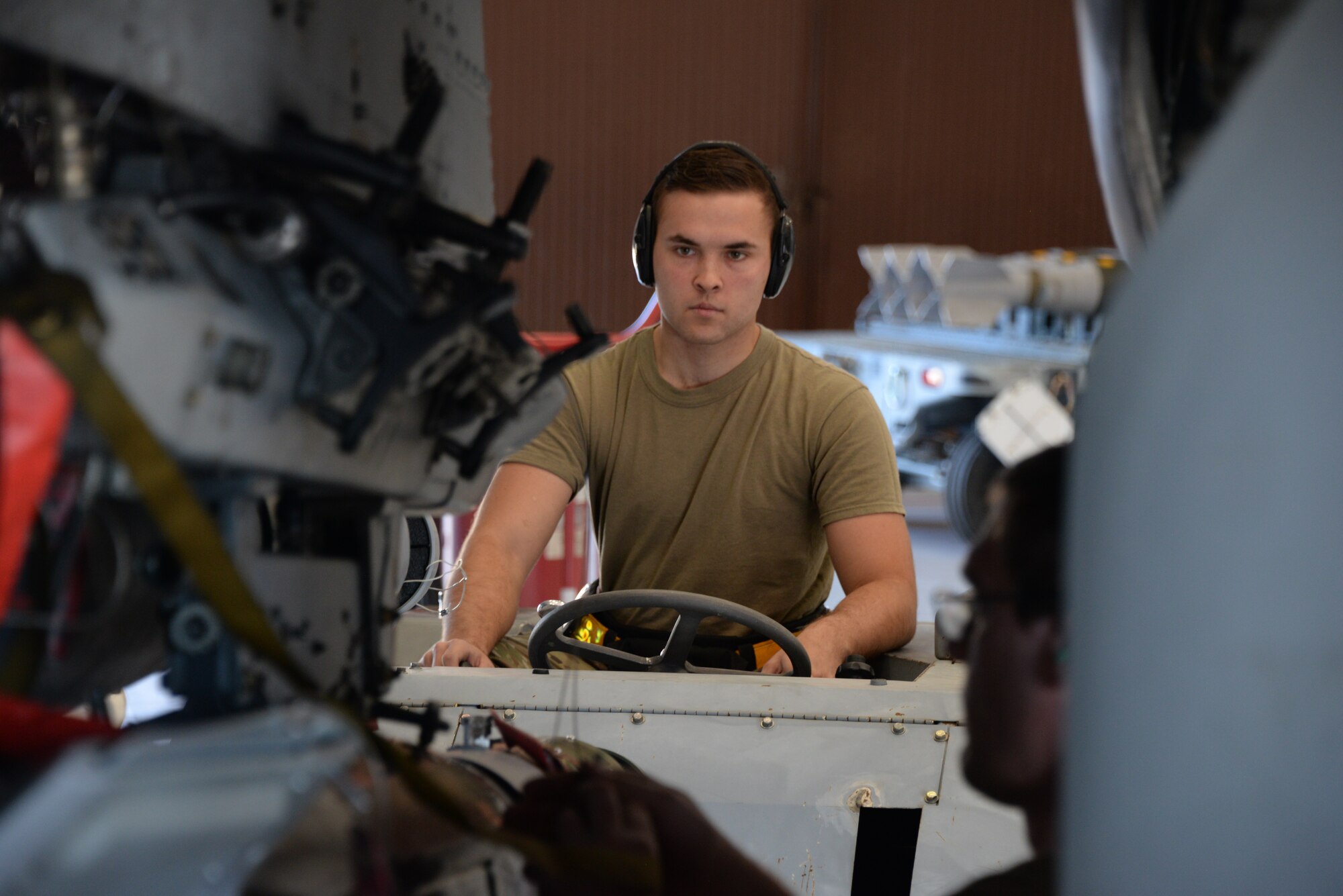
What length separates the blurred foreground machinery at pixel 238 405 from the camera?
811mm

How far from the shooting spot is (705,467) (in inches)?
99.0

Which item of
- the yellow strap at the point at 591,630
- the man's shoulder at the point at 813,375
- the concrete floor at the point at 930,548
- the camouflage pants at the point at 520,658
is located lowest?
the concrete floor at the point at 930,548

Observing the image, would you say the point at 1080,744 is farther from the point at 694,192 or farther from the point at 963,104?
the point at 963,104

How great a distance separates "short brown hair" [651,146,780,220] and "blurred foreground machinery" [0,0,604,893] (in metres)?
1.12

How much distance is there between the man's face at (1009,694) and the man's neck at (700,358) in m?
1.50

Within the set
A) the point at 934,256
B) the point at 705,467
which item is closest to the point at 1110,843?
the point at 705,467

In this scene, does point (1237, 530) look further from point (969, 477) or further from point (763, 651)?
point (969, 477)

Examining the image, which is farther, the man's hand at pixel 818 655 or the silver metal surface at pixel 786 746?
the man's hand at pixel 818 655

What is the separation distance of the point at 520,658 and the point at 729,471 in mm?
560

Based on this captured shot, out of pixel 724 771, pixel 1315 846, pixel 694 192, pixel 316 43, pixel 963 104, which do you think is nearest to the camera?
pixel 1315 846

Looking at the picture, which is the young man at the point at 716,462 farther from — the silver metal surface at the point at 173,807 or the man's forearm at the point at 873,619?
the silver metal surface at the point at 173,807

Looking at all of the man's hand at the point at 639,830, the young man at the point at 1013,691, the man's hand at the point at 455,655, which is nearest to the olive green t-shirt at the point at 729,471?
the man's hand at the point at 455,655

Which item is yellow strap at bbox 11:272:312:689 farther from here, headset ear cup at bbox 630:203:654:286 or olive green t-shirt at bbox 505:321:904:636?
headset ear cup at bbox 630:203:654:286

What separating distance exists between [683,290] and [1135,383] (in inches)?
64.6
